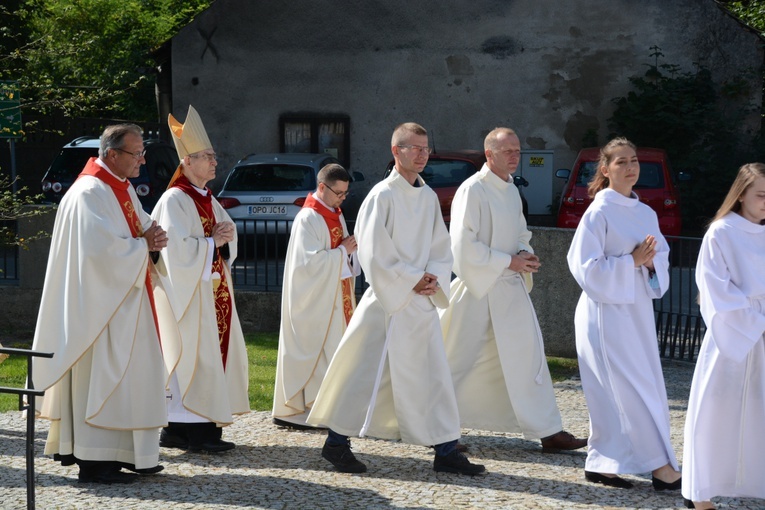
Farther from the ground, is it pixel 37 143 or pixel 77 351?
pixel 37 143

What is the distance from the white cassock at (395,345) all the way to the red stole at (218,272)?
1.16 m

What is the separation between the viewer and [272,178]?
1773 centimetres

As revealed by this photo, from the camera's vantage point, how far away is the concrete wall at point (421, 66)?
24250mm

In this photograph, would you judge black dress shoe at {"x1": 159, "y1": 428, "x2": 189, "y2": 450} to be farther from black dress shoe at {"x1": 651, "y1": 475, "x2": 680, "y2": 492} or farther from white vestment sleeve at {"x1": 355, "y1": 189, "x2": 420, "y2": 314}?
black dress shoe at {"x1": 651, "y1": 475, "x2": 680, "y2": 492}

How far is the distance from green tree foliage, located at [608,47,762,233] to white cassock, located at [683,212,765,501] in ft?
55.6

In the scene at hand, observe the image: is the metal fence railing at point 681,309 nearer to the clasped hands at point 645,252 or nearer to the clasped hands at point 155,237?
the clasped hands at point 645,252

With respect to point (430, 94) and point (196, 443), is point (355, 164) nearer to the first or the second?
point (430, 94)

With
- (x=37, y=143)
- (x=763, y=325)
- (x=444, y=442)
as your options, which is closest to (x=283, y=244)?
(x=444, y=442)

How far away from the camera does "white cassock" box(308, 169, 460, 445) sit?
6824mm

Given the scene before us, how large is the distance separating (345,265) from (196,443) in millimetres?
1776

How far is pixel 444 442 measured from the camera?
22.3 ft

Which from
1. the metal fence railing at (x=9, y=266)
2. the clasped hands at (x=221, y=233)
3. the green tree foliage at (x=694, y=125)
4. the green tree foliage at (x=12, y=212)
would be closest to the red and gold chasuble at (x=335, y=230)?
the clasped hands at (x=221, y=233)

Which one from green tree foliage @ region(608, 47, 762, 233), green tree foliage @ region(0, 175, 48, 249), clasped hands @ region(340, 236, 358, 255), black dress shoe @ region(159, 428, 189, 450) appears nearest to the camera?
black dress shoe @ region(159, 428, 189, 450)

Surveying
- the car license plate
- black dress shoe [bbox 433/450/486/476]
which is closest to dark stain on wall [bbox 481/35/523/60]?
the car license plate
